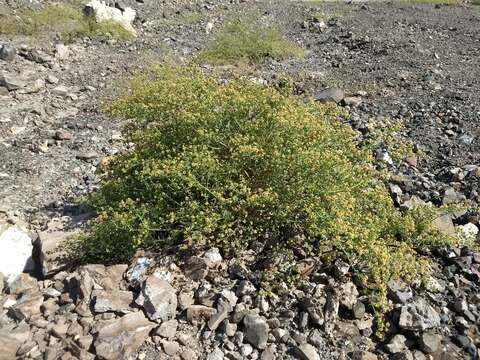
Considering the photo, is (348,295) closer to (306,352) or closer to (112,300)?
(306,352)

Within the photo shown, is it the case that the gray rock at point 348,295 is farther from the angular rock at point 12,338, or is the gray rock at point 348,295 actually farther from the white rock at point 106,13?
the white rock at point 106,13

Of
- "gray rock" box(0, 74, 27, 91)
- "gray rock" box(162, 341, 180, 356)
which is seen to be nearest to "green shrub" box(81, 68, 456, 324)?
"gray rock" box(162, 341, 180, 356)

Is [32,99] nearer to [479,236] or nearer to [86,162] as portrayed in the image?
[86,162]

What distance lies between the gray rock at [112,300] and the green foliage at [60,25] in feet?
34.5

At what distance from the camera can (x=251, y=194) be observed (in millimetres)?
5039

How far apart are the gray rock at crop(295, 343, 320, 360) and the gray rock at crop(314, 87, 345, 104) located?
6519 mm

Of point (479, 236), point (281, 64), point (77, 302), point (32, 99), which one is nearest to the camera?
point (77, 302)

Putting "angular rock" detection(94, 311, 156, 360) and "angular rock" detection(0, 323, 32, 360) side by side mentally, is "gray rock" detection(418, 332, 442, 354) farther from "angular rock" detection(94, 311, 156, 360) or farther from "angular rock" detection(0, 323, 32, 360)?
"angular rock" detection(0, 323, 32, 360)

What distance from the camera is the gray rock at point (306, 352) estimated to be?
4.17 meters

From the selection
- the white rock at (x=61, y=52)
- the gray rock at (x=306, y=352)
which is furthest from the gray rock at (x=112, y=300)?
the white rock at (x=61, y=52)

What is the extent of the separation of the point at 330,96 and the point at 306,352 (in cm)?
678

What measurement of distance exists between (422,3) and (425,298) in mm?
18174

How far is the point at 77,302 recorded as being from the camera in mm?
4547

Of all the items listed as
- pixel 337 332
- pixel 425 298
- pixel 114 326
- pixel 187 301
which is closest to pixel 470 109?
pixel 425 298
